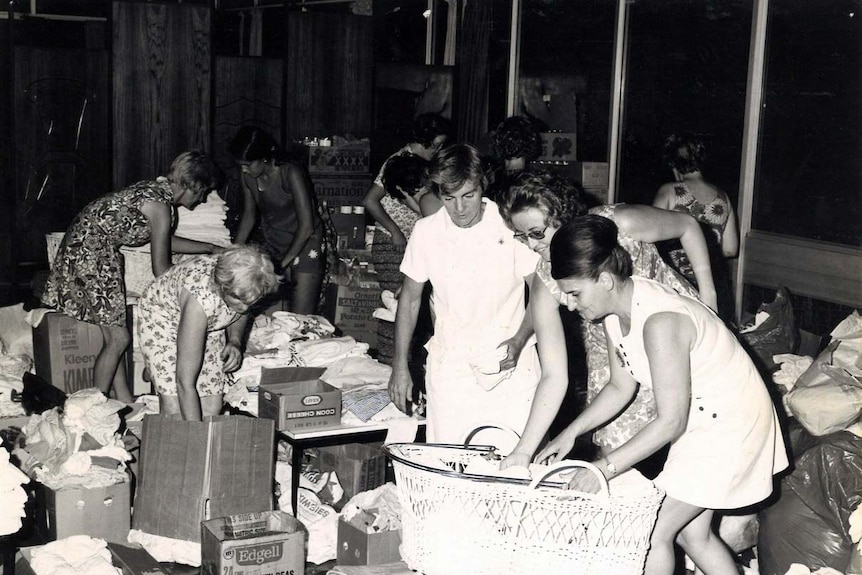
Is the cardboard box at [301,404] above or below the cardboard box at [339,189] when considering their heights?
below

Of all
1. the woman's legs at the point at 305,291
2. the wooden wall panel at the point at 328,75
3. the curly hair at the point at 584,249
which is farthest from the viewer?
the wooden wall panel at the point at 328,75

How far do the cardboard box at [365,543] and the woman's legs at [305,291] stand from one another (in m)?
2.60

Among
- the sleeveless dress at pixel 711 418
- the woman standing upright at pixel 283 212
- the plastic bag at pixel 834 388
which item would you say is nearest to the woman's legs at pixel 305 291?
the woman standing upright at pixel 283 212

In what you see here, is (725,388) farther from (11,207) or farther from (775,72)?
(11,207)

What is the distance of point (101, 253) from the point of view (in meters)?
4.87

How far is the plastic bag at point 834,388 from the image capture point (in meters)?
3.58

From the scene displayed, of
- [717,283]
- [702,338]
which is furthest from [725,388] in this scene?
[717,283]

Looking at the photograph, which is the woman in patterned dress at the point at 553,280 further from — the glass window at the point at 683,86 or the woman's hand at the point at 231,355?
the glass window at the point at 683,86

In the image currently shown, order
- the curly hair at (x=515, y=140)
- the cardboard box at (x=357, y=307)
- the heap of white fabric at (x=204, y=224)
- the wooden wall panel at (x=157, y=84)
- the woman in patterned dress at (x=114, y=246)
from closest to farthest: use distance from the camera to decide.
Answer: the woman in patterned dress at (x=114, y=246) → the curly hair at (x=515, y=140) → the heap of white fabric at (x=204, y=224) → the cardboard box at (x=357, y=307) → the wooden wall panel at (x=157, y=84)

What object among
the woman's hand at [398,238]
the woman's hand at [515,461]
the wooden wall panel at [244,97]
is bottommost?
the woman's hand at [515,461]

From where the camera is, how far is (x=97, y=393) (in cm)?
398

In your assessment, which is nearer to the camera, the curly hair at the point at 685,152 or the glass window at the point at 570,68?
the curly hair at the point at 685,152

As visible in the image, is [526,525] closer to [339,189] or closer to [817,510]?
[817,510]

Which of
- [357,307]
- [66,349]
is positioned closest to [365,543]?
[66,349]
